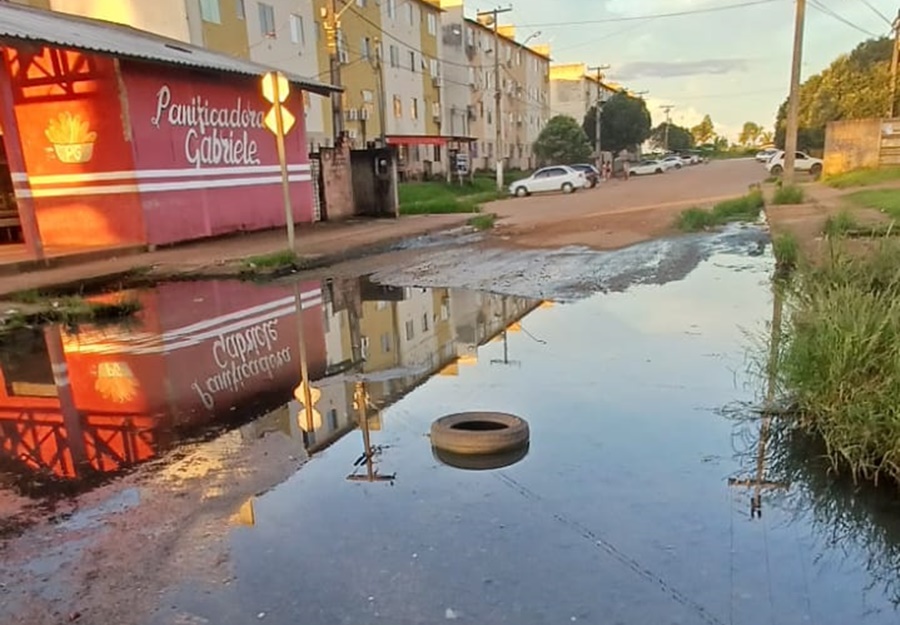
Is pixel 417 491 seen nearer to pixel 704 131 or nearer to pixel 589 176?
pixel 589 176

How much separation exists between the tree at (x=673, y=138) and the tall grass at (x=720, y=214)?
103588mm

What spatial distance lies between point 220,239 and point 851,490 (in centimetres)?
1663

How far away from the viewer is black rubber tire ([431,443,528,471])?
454 cm

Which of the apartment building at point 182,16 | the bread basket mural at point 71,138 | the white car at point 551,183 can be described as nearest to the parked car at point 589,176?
the white car at point 551,183

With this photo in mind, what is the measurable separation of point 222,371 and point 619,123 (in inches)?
2628

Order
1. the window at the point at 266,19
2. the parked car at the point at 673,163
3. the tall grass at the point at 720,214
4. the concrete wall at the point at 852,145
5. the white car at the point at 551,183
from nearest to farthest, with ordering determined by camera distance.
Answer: the tall grass at the point at 720,214, the concrete wall at the point at 852,145, the window at the point at 266,19, the white car at the point at 551,183, the parked car at the point at 673,163

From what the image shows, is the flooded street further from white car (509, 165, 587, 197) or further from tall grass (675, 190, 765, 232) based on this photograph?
white car (509, 165, 587, 197)

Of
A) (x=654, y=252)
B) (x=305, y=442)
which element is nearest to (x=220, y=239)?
(x=654, y=252)

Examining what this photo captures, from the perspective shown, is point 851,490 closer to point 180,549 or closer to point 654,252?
point 180,549

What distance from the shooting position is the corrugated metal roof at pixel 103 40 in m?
12.7

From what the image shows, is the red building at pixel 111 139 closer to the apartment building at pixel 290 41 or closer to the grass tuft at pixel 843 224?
the apartment building at pixel 290 41

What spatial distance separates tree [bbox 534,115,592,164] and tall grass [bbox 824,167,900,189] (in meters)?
27.3

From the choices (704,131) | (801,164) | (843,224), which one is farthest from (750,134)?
(843,224)

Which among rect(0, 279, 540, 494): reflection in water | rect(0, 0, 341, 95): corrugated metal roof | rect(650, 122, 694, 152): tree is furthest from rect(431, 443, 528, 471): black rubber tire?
rect(650, 122, 694, 152): tree
